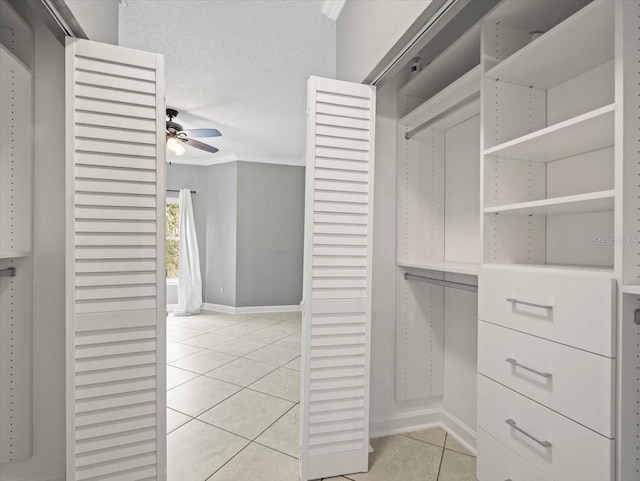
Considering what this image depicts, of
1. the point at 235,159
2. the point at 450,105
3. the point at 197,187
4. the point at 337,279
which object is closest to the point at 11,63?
the point at 337,279

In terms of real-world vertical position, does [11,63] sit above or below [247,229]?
above

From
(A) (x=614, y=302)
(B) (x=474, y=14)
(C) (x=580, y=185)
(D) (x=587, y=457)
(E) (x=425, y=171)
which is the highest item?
(B) (x=474, y=14)

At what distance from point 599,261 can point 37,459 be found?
2658 millimetres

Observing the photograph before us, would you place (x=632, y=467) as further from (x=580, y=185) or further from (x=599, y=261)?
(x=580, y=185)

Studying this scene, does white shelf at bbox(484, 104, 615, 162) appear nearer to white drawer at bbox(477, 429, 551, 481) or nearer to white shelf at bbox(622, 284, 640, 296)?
white shelf at bbox(622, 284, 640, 296)

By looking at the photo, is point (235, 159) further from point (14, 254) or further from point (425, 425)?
point (425, 425)

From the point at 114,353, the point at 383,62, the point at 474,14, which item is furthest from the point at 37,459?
the point at 474,14

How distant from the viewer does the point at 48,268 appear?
1586 millimetres

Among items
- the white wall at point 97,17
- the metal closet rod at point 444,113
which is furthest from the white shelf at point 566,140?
the white wall at point 97,17

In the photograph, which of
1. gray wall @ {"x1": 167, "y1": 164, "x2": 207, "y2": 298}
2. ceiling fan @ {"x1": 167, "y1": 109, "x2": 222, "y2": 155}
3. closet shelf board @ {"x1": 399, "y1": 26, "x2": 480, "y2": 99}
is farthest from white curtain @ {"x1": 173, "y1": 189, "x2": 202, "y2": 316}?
closet shelf board @ {"x1": 399, "y1": 26, "x2": 480, "y2": 99}

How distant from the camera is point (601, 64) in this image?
48.4 inches

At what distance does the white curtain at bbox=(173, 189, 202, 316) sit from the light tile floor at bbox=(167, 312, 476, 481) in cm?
179

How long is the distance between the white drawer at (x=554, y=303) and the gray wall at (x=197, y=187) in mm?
5376

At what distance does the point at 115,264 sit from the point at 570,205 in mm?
1800
